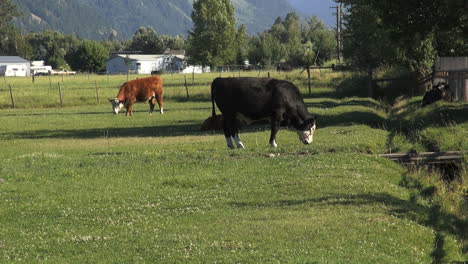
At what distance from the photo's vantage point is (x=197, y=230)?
11.9 metres

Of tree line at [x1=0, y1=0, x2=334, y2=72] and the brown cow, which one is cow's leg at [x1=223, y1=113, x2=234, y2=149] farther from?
tree line at [x1=0, y1=0, x2=334, y2=72]

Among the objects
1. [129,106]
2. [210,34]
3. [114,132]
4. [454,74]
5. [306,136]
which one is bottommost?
[114,132]

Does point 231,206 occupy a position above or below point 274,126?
below

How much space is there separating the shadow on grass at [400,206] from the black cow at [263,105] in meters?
8.58

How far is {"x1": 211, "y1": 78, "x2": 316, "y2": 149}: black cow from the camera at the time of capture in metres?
23.0

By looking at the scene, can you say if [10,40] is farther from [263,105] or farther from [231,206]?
[231,206]

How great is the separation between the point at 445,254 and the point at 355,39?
4397cm

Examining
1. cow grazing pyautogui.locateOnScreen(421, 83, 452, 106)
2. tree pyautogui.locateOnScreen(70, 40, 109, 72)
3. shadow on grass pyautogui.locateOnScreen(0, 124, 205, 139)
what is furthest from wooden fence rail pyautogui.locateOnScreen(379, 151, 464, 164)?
tree pyautogui.locateOnScreen(70, 40, 109, 72)

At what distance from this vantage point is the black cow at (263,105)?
23.0 metres

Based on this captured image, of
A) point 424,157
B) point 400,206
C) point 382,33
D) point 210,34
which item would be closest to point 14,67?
point 210,34

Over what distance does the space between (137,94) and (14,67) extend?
A: 135 m

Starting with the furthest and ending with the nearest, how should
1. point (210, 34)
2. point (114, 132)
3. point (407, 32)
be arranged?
point (210, 34) < point (114, 132) < point (407, 32)

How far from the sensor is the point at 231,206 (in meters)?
13.8

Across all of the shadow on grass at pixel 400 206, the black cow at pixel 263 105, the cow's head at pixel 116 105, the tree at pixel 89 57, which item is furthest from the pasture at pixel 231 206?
the tree at pixel 89 57
